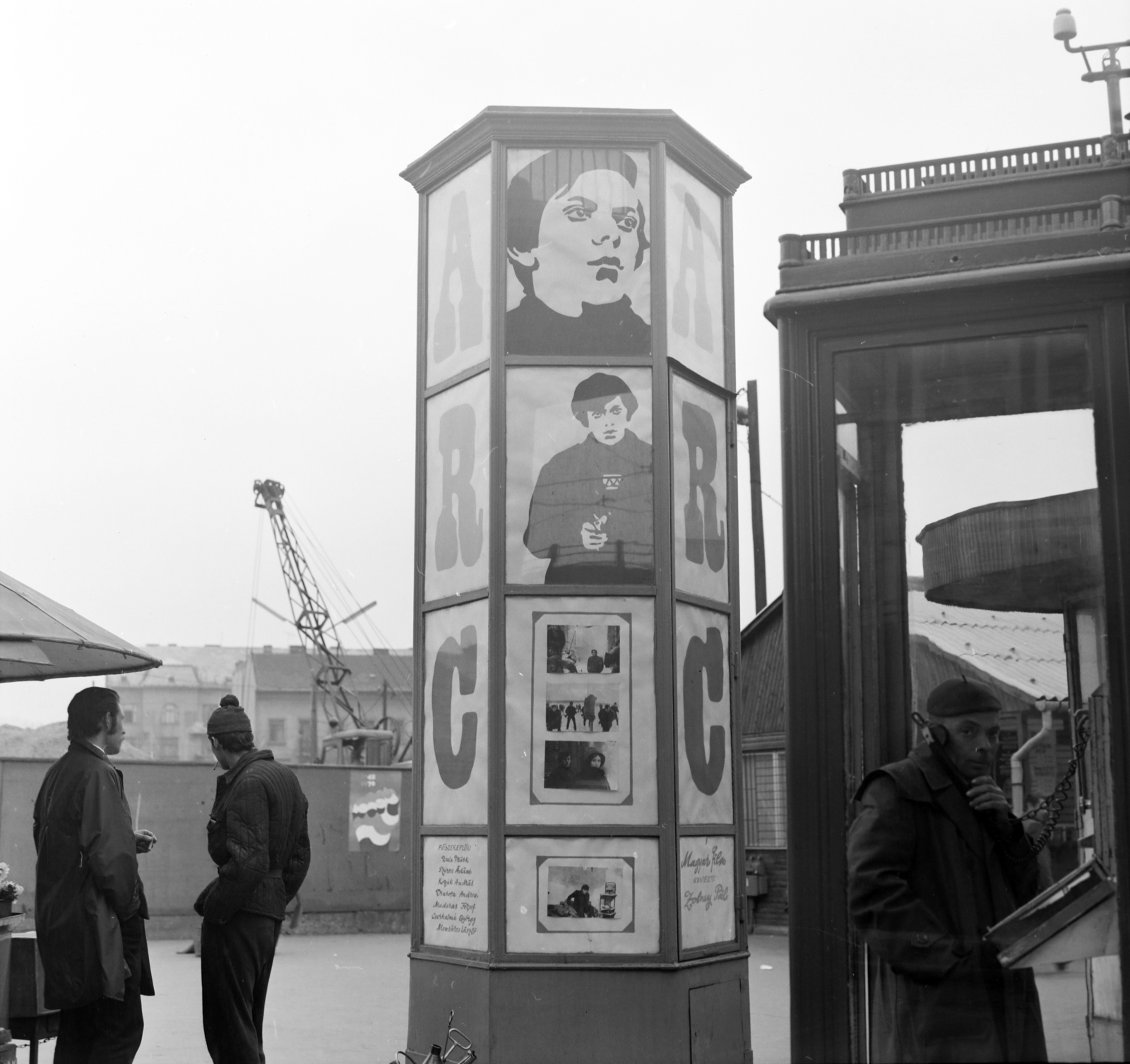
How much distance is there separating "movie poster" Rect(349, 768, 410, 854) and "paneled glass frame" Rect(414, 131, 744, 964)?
1218 cm

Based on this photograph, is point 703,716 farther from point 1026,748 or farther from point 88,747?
point 1026,748

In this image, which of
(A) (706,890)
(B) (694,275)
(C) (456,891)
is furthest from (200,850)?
(B) (694,275)

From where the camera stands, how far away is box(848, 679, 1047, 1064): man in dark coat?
3.66 metres

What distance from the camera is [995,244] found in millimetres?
3873

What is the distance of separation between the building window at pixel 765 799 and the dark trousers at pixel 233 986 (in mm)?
12480

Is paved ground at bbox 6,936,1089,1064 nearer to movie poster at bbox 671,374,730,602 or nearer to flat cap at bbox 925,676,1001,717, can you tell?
flat cap at bbox 925,676,1001,717

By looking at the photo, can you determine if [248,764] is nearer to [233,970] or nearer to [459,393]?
[233,970]

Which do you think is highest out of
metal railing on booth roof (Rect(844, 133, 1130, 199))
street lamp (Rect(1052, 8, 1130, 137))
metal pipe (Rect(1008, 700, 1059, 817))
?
street lamp (Rect(1052, 8, 1130, 137))

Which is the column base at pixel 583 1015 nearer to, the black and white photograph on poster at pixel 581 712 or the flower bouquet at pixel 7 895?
the black and white photograph on poster at pixel 581 712

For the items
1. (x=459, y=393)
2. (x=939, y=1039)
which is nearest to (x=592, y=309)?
(x=459, y=393)

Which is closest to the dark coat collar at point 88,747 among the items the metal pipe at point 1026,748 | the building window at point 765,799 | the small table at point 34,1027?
the small table at point 34,1027

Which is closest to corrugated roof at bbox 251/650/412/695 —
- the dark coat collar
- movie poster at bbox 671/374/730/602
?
movie poster at bbox 671/374/730/602

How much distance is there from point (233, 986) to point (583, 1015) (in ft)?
5.98

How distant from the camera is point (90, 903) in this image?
6.19 meters
